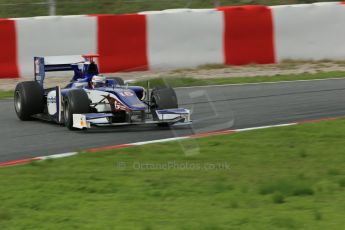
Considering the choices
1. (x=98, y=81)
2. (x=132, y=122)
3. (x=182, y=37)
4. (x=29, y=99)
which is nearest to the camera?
(x=132, y=122)

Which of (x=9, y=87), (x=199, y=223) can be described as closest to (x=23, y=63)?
(x=9, y=87)

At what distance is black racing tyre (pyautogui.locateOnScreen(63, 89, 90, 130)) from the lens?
A: 33.1 ft

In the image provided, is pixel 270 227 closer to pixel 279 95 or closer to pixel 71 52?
pixel 279 95

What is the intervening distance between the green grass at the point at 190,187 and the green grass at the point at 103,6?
36.6ft

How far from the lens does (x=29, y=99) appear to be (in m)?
11.3

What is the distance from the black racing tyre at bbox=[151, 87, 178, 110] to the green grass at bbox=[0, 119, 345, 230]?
3.53ft

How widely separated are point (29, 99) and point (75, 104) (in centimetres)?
145

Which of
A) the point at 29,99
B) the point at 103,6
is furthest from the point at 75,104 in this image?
the point at 103,6

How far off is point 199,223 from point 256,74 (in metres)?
10.9

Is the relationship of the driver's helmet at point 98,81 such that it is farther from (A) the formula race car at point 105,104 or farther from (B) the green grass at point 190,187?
(B) the green grass at point 190,187

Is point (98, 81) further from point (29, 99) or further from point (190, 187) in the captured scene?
point (190, 187)

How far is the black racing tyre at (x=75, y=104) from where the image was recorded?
33.1ft

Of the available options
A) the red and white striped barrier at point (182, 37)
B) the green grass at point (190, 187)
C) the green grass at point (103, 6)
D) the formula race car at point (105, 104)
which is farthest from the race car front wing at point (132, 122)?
the green grass at point (103, 6)

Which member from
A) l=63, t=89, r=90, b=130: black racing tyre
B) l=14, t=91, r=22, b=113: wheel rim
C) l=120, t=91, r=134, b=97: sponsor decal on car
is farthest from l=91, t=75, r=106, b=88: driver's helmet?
l=14, t=91, r=22, b=113: wheel rim
